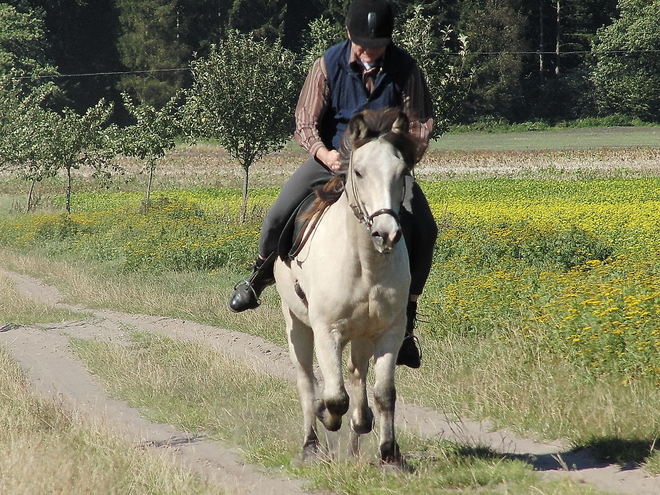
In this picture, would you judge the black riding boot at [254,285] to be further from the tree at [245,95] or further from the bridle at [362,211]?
the tree at [245,95]

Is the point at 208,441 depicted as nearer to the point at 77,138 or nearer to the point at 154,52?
the point at 77,138

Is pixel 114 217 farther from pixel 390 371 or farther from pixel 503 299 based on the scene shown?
pixel 390 371

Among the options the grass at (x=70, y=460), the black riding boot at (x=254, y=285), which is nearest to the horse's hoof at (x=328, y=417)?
the grass at (x=70, y=460)

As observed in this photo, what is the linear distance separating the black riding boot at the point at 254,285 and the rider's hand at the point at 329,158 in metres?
1.35

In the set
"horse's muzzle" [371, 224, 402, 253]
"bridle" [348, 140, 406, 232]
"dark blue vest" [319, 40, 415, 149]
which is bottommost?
"horse's muzzle" [371, 224, 402, 253]

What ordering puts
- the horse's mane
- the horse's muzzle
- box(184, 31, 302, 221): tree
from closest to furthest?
the horse's muzzle → the horse's mane → box(184, 31, 302, 221): tree

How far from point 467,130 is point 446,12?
1077cm

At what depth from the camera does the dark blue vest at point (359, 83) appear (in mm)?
5840

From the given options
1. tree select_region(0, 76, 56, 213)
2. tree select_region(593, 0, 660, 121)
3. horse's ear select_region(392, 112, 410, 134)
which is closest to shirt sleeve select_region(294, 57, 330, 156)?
horse's ear select_region(392, 112, 410, 134)

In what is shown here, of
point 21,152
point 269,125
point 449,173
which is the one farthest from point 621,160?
point 21,152

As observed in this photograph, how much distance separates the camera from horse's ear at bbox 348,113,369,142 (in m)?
5.10

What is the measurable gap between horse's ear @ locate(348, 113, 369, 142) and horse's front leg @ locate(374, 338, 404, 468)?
1243mm

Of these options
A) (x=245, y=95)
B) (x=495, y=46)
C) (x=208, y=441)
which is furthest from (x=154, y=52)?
(x=208, y=441)

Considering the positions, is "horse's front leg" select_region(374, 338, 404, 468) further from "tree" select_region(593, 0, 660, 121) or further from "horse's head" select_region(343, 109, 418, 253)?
"tree" select_region(593, 0, 660, 121)
